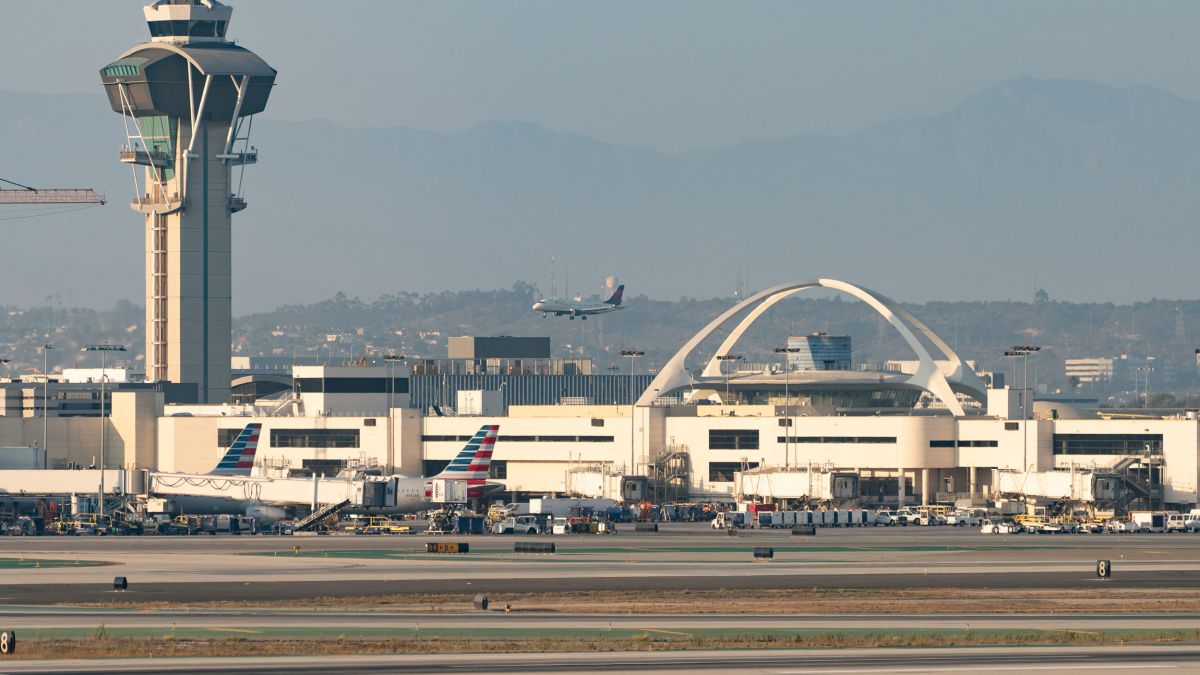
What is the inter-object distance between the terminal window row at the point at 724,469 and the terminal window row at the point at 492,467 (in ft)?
61.9

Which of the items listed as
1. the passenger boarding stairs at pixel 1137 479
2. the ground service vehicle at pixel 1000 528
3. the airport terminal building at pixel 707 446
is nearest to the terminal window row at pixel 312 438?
the airport terminal building at pixel 707 446

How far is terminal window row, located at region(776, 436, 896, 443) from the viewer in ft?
579

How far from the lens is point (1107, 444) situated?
6708 inches

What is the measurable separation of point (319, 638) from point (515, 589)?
19645mm

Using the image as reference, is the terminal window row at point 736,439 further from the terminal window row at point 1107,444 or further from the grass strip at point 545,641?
the grass strip at point 545,641

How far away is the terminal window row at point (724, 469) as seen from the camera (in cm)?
17975

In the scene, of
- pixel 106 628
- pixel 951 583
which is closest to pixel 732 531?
pixel 951 583

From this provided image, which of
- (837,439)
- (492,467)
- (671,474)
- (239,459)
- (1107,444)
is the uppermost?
(837,439)

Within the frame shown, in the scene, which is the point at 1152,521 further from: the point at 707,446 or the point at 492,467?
the point at 492,467

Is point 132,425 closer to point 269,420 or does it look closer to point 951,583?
point 269,420

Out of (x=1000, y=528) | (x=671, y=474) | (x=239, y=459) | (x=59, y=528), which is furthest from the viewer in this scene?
(x=671, y=474)

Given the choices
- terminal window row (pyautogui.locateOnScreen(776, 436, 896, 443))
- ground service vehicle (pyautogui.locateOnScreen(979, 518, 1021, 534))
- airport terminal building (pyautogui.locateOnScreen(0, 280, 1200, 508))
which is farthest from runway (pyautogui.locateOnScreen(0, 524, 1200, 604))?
terminal window row (pyautogui.locateOnScreen(776, 436, 896, 443))

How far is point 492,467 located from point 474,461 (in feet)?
118

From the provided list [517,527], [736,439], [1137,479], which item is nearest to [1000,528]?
[517,527]
